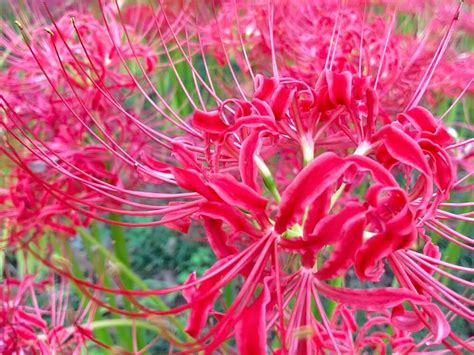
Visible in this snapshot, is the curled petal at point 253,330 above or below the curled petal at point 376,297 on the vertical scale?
below

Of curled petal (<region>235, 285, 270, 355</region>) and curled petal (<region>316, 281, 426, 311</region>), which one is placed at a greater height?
curled petal (<region>316, 281, 426, 311</region>)

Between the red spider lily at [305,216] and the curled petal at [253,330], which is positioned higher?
the red spider lily at [305,216]

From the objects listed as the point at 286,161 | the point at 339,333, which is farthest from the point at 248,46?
the point at 339,333

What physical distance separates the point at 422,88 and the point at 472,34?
150 cm

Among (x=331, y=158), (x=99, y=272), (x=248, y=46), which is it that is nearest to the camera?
(x=331, y=158)

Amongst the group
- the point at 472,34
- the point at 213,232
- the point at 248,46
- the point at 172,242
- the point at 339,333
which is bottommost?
the point at 339,333

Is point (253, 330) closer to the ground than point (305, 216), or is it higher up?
closer to the ground

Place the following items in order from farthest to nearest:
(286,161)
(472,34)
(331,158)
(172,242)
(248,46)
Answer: (172,242)
(472,34)
(248,46)
(286,161)
(331,158)

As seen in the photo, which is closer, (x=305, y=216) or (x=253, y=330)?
(x=253, y=330)

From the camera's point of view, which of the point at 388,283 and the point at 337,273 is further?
the point at 388,283

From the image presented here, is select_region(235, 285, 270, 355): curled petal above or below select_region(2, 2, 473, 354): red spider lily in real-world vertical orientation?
below

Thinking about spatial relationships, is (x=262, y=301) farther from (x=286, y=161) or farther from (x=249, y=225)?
(x=286, y=161)

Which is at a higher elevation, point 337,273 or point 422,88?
point 422,88

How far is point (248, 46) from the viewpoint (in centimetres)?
179
